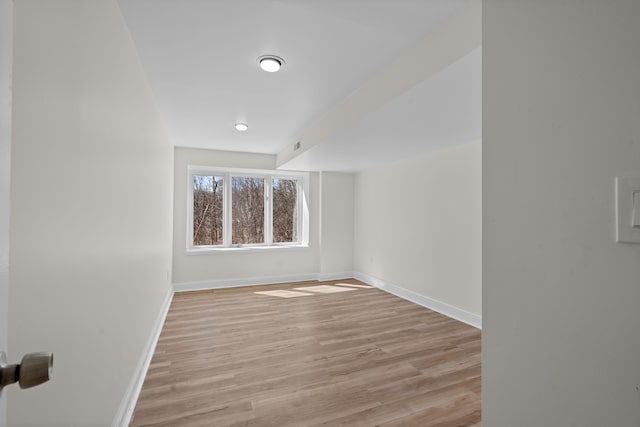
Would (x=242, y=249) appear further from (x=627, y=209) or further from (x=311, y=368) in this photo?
(x=627, y=209)

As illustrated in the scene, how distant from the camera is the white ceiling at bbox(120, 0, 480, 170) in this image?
1.56 m

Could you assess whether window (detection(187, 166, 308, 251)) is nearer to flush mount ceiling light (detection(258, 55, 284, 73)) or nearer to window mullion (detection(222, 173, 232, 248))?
window mullion (detection(222, 173, 232, 248))

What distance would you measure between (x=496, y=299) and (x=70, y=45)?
173cm

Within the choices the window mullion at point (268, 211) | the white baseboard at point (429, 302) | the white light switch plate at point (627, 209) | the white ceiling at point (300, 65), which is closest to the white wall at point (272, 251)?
the window mullion at point (268, 211)

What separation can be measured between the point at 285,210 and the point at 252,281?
57.6 inches

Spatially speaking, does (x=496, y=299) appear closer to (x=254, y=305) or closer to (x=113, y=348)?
(x=113, y=348)

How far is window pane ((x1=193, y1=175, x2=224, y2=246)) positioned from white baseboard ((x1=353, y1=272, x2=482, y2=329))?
2845 mm

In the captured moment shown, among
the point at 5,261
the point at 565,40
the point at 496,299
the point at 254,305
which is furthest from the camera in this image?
the point at 254,305

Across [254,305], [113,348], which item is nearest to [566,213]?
[113,348]

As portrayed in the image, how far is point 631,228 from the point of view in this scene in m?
0.65

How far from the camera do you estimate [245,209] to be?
17.5ft

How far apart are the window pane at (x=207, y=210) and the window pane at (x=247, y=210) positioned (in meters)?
0.24

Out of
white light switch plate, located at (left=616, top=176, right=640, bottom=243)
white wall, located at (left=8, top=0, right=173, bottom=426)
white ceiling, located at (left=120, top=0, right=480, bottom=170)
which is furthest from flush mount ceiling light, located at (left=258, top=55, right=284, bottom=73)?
white light switch plate, located at (left=616, top=176, right=640, bottom=243)

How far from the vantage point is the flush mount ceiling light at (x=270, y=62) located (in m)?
2.00
